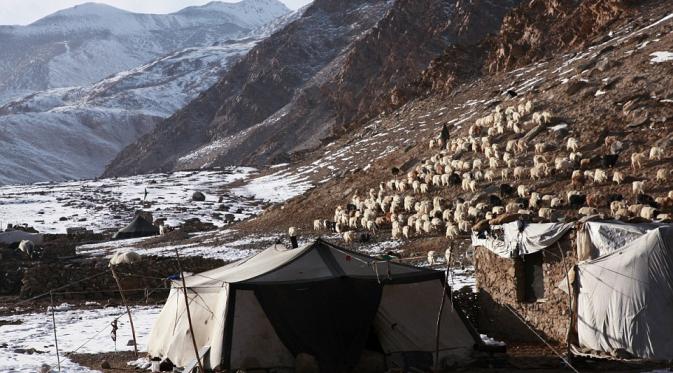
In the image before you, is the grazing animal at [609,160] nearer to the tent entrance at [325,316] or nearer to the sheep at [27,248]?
the tent entrance at [325,316]

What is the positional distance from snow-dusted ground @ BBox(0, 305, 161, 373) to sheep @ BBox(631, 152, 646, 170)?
17744mm

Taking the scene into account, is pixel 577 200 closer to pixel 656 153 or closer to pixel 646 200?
pixel 646 200

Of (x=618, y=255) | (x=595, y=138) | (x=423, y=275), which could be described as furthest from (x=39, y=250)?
(x=618, y=255)

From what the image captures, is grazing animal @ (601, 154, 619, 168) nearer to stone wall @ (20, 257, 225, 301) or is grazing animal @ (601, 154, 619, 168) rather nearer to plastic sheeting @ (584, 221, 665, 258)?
stone wall @ (20, 257, 225, 301)

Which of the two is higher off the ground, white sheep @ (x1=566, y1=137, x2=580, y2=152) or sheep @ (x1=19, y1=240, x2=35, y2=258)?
white sheep @ (x1=566, y1=137, x2=580, y2=152)

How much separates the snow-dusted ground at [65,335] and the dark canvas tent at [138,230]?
27654 millimetres

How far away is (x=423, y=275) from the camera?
17.1m

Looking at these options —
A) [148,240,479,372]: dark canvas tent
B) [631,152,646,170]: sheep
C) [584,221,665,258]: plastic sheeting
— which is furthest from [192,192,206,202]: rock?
[584,221,665,258]: plastic sheeting

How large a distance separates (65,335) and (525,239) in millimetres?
11773

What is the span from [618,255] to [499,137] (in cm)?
2852

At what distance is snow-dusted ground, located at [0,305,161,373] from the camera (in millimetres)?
18906

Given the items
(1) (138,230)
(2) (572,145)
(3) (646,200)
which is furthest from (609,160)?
(1) (138,230)

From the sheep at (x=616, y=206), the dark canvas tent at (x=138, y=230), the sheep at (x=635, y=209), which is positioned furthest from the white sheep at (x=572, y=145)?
the dark canvas tent at (x=138, y=230)

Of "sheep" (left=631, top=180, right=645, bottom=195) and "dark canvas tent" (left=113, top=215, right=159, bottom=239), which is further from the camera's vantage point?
"dark canvas tent" (left=113, top=215, right=159, bottom=239)
